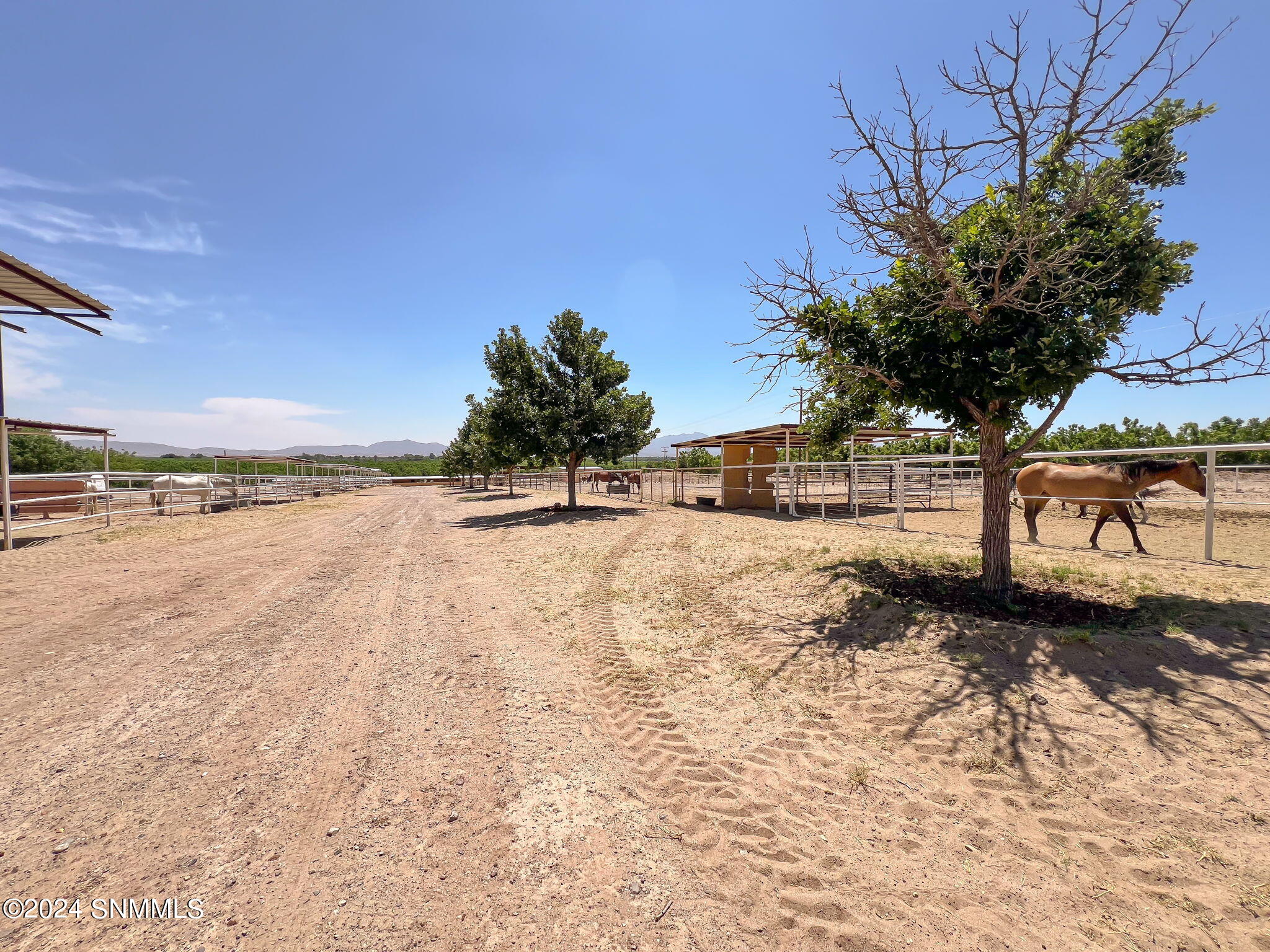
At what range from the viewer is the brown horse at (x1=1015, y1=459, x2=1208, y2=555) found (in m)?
7.99

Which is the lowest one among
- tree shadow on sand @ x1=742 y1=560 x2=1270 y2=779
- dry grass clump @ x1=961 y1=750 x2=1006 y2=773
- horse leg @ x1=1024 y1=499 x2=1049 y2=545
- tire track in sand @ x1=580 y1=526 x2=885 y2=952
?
tire track in sand @ x1=580 y1=526 x2=885 y2=952

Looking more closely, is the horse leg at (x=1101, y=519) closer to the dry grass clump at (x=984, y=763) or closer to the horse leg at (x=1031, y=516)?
the horse leg at (x=1031, y=516)

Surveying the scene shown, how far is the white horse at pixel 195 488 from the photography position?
59.8ft

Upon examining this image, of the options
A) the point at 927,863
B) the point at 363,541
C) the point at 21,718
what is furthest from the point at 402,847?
the point at 363,541

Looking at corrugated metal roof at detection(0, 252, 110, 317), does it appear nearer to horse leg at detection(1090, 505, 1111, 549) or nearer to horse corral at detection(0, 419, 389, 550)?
horse corral at detection(0, 419, 389, 550)

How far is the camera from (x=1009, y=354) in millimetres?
4773

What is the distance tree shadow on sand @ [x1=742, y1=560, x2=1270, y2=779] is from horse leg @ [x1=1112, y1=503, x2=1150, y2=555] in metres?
3.21

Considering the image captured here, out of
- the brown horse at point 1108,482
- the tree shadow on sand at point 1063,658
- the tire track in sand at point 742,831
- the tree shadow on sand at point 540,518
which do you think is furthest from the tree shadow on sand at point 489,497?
the tire track in sand at point 742,831

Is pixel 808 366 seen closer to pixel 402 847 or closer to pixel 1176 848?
pixel 1176 848


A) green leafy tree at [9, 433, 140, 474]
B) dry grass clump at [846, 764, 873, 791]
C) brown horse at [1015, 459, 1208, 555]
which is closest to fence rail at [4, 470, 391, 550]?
green leafy tree at [9, 433, 140, 474]

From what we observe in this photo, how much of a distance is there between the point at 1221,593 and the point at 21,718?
33.6 ft

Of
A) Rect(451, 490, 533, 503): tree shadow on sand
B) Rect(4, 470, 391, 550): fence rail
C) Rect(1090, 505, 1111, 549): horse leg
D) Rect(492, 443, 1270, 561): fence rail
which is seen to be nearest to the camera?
Rect(1090, 505, 1111, 549): horse leg

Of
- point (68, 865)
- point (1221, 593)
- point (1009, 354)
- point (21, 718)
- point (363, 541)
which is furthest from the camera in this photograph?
point (363, 541)

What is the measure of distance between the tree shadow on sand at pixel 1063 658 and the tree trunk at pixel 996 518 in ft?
1.19
